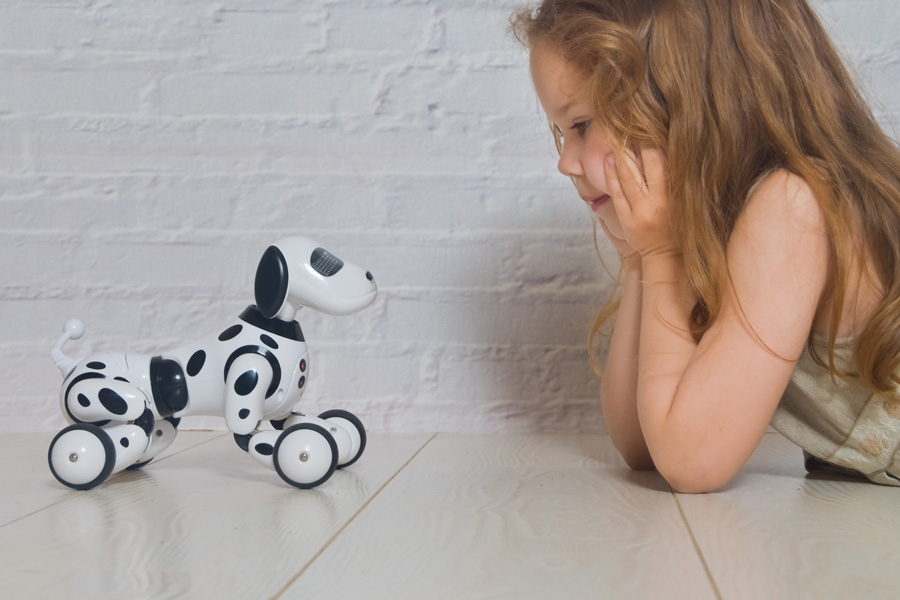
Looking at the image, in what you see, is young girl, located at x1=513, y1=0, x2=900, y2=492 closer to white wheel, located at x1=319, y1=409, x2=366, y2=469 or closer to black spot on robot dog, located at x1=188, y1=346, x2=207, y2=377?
white wheel, located at x1=319, y1=409, x2=366, y2=469

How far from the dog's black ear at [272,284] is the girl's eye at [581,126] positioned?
0.35m

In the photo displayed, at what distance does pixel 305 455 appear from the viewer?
81 cm

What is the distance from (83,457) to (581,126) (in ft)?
2.06

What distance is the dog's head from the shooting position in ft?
2.79

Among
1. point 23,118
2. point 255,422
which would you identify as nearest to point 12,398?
point 23,118

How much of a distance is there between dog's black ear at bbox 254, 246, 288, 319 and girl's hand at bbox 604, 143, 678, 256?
1.18 feet

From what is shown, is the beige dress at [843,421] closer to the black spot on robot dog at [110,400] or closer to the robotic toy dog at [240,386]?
the robotic toy dog at [240,386]

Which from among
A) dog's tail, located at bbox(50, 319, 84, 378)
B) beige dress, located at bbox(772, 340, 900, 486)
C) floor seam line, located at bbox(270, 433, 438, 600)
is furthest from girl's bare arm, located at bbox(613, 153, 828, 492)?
dog's tail, located at bbox(50, 319, 84, 378)

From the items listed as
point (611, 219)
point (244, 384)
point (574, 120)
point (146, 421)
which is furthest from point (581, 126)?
point (146, 421)

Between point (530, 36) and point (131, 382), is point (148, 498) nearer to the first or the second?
point (131, 382)

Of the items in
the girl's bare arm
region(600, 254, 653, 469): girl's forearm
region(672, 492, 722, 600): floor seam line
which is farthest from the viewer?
region(600, 254, 653, 469): girl's forearm

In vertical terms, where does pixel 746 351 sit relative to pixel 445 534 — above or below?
above

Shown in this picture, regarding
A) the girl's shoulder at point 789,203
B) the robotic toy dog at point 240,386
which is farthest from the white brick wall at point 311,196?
the girl's shoulder at point 789,203

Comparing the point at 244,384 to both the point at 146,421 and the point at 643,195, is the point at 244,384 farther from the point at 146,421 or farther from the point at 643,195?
the point at 643,195
